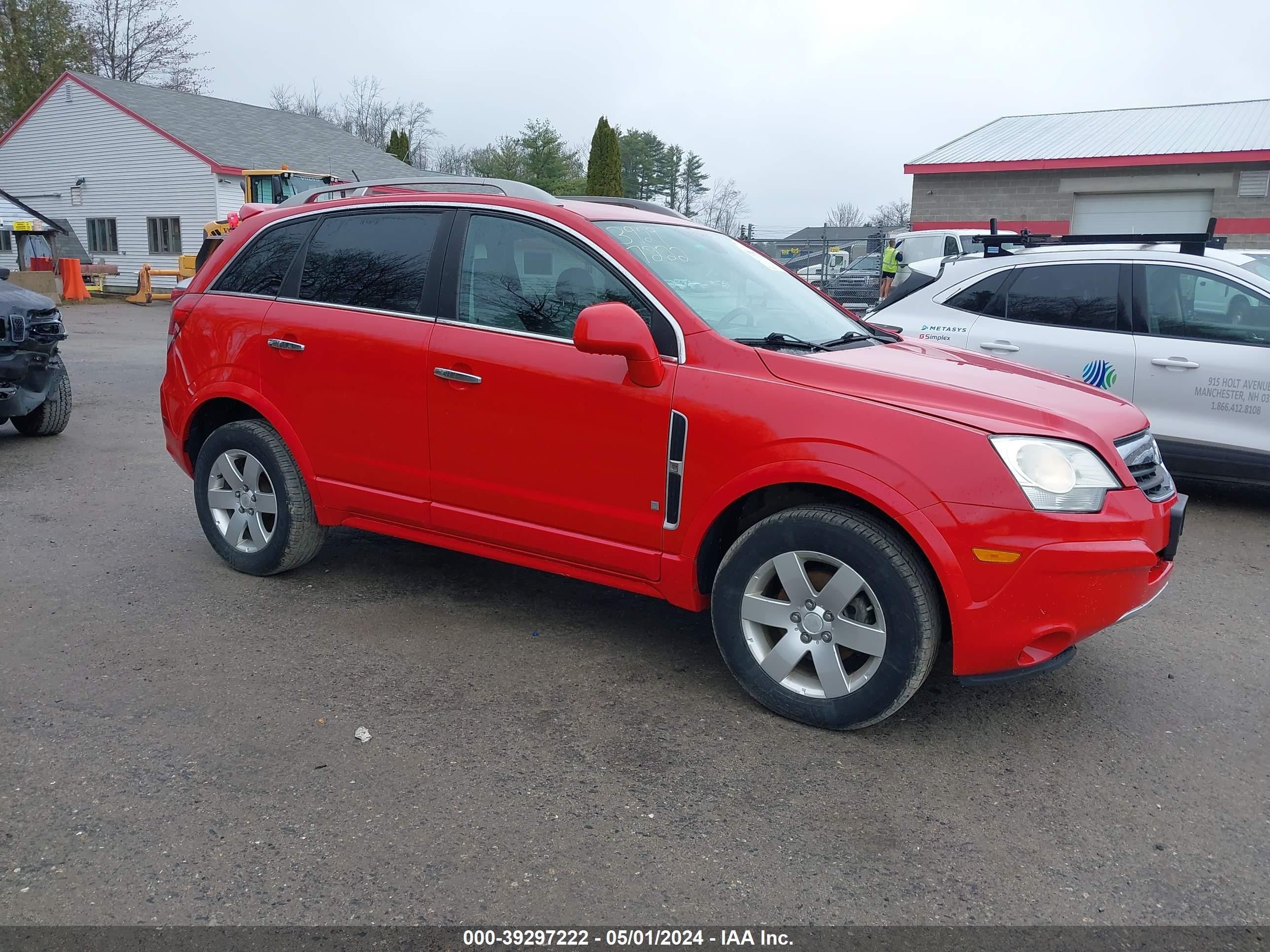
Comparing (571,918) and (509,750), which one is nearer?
(571,918)

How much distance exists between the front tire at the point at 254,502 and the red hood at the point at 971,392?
2.44 metres

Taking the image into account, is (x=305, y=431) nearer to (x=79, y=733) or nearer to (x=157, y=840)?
(x=79, y=733)

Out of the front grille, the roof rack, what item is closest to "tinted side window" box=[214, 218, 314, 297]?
the front grille

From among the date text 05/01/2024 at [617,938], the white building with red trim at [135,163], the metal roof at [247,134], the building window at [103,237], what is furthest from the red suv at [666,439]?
the building window at [103,237]

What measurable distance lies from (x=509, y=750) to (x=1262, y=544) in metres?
5.01

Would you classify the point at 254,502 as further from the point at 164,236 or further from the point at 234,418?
the point at 164,236

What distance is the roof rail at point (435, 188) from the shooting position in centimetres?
434

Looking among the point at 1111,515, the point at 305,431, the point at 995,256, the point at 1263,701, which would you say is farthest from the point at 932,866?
the point at 995,256

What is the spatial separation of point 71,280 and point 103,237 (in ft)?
24.6

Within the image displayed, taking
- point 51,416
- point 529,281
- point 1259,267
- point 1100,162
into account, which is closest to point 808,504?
point 529,281

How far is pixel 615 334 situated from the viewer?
346cm

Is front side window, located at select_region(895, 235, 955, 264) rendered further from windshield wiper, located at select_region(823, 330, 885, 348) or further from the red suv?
the red suv

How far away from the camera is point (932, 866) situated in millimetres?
2770

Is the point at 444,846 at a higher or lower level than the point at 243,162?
lower
